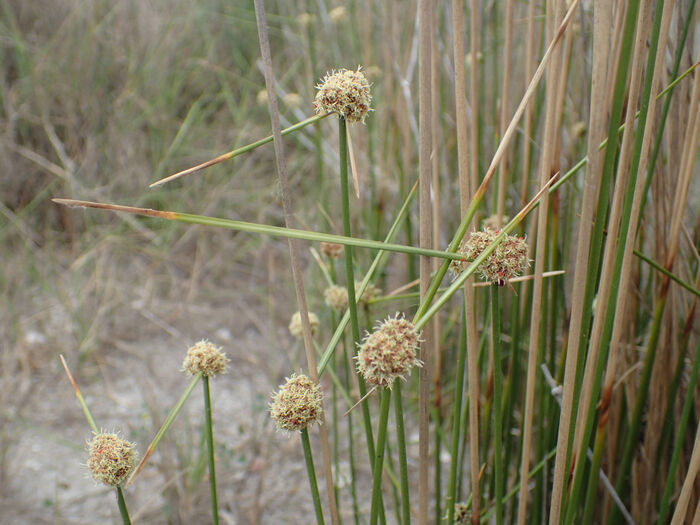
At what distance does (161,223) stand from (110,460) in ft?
5.48

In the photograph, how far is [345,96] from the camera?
1.36 ft

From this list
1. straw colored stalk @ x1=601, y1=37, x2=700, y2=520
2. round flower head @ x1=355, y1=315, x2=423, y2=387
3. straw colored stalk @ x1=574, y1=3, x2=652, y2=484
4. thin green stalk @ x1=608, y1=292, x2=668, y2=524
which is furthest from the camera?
thin green stalk @ x1=608, y1=292, x2=668, y2=524

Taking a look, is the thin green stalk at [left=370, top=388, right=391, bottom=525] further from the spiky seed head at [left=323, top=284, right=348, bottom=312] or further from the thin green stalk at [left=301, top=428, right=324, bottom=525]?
the spiky seed head at [left=323, top=284, right=348, bottom=312]

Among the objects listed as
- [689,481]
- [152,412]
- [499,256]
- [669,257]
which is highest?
[152,412]

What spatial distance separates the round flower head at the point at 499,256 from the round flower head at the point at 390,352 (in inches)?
3.1

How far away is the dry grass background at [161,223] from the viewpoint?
1250 millimetres

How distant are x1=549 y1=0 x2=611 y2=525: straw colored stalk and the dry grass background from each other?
0.48 meters

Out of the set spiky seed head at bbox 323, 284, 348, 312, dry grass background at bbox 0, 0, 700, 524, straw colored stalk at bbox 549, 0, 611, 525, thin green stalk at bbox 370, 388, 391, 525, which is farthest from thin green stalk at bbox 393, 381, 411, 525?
dry grass background at bbox 0, 0, 700, 524

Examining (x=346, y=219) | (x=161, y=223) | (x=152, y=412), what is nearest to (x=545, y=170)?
(x=346, y=219)

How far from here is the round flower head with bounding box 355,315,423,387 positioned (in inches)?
13.7

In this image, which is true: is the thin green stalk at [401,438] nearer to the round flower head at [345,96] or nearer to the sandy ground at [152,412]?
the round flower head at [345,96]

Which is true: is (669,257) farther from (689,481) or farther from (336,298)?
(336,298)

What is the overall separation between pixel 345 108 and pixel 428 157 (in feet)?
0.23

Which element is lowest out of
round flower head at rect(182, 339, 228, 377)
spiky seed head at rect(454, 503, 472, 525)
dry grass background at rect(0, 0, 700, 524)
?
spiky seed head at rect(454, 503, 472, 525)
